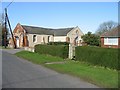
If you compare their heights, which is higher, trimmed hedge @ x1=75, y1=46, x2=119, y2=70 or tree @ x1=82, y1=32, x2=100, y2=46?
tree @ x1=82, y1=32, x2=100, y2=46

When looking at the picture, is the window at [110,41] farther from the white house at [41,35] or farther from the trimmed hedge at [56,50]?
the trimmed hedge at [56,50]

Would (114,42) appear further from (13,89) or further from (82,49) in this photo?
(13,89)

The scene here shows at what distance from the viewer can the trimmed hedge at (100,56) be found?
635 inches

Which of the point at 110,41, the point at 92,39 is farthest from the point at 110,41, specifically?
the point at 92,39

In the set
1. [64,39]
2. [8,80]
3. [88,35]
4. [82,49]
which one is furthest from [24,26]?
[8,80]

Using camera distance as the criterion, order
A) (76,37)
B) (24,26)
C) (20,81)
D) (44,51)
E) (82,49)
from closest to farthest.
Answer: (20,81) → (82,49) → (44,51) → (24,26) → (76,37)

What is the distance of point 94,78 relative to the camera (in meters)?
12.7

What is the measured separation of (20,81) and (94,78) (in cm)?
366

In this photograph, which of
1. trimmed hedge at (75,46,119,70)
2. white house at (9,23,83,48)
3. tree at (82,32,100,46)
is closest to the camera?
trimmed hedge at (75,46,119,70)

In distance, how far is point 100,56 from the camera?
17.9 metres

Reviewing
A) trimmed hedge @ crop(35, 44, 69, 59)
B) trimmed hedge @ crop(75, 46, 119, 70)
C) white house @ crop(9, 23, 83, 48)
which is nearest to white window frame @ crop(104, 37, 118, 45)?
white house @ crop(9, 23, 83, 48)

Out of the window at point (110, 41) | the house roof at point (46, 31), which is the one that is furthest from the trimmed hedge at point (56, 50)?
the house roof at point (46, 31)

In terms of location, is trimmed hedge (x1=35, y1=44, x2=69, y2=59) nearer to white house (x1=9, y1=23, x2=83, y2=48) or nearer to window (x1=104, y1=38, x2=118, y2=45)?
window (x1=104, y1=38, x2=118, y2=45)

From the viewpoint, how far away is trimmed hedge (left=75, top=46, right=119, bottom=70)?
53.0ft
